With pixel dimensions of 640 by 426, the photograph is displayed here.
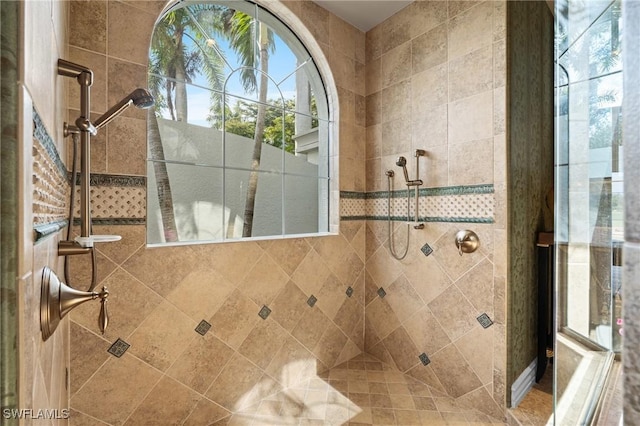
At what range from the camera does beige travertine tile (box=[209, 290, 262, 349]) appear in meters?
1.67

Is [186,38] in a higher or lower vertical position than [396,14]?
lower

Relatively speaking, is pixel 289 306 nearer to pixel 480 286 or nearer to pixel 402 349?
pixel 402 349

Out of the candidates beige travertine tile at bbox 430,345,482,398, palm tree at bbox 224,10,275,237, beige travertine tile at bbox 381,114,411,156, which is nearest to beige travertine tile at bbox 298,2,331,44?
palm tree at bbox 224,10,275,237

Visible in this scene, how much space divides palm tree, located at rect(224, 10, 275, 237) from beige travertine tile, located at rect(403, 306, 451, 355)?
1.34 meters

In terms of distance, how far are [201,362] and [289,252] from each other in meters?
0.81

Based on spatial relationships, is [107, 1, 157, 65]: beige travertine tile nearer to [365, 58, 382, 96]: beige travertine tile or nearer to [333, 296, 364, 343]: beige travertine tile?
[365, 58, 382, 96]: beige travertine tile

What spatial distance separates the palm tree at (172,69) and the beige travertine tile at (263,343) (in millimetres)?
762

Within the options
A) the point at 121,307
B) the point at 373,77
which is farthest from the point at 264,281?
the point at 373,77

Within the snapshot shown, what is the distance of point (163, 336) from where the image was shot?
1.49 m

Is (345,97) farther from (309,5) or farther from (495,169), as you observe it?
(495,169)

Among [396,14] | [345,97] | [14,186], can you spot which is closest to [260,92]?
[345,97]

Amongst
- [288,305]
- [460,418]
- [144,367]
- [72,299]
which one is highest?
[72,299]

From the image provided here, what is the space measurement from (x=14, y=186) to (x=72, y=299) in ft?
1.54

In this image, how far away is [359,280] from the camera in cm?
242
